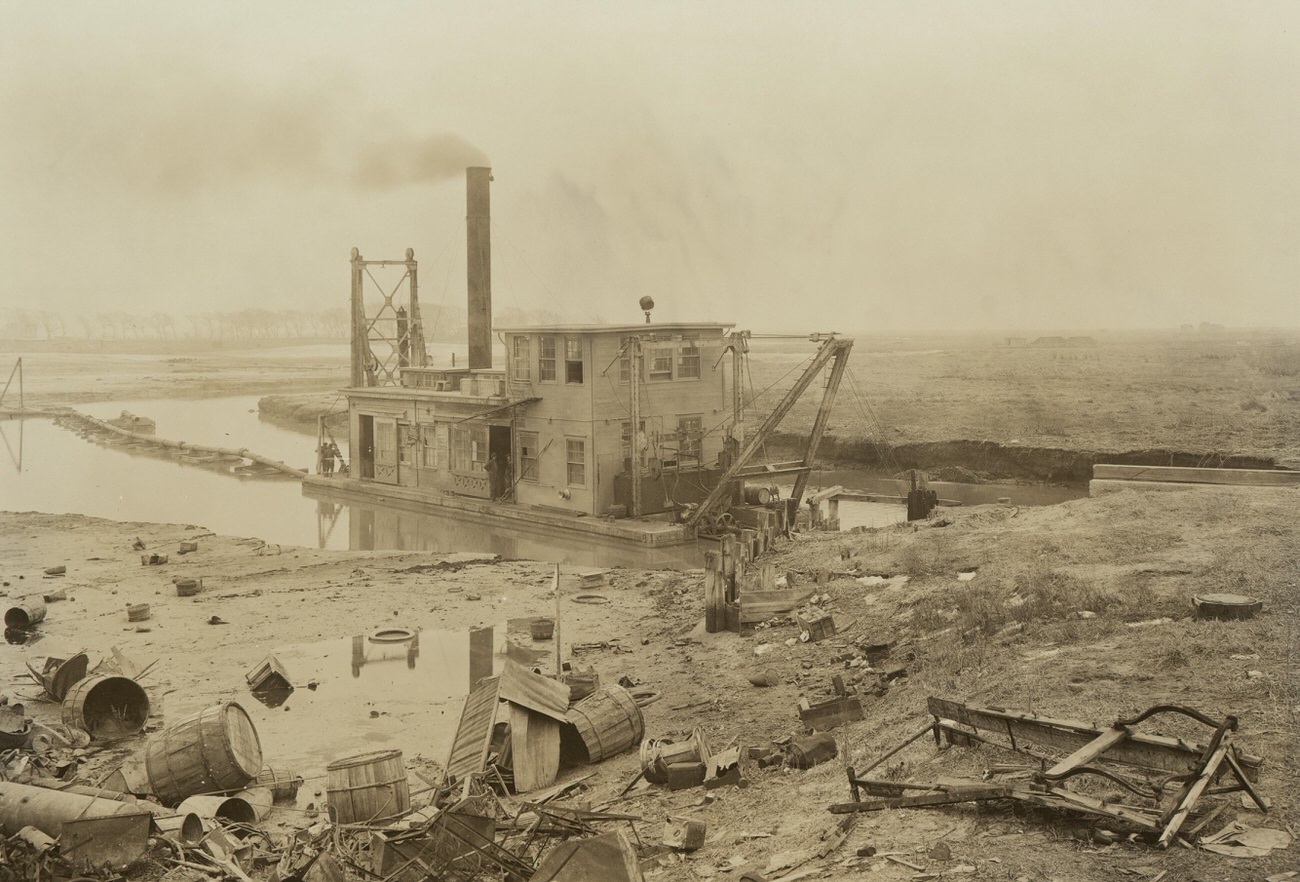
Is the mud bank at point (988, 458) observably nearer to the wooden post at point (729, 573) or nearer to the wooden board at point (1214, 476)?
the wooden board at point (1214, 476)

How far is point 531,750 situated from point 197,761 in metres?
3.80

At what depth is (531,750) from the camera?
39.8 ft

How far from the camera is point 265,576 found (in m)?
24.2

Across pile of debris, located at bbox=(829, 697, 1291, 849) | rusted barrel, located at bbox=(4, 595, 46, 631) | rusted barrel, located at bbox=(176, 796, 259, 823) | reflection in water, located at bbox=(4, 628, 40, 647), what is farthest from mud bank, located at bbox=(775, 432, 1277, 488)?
rusted barrel, located at bbox=(176, 796, 259, 823)

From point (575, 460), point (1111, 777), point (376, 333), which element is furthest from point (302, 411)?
point (1111, 777)

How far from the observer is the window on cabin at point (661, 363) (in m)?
29.6

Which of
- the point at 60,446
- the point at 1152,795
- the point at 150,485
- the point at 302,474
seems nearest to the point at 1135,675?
the point at 1152,795

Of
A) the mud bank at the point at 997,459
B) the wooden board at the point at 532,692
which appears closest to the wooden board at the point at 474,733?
the wooden board at the point at 532,692

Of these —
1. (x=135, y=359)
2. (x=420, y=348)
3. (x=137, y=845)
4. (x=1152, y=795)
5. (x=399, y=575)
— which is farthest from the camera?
(x=135, y=359)

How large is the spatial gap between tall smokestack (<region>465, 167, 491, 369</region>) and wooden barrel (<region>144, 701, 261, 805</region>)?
1049 inches

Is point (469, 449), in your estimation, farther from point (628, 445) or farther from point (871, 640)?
point (871, 640)

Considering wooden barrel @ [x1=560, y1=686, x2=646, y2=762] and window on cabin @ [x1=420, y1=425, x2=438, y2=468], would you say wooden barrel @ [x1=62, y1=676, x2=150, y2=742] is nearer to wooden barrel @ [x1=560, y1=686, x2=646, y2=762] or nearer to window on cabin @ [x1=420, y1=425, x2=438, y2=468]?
wooden barrel @ [x1=560, y1=686, x2=646, y2=762]

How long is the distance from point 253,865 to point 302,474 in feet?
113

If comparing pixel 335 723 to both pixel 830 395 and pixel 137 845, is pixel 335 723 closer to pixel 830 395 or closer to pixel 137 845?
pixel 137 845
